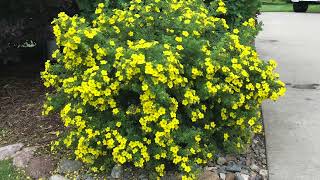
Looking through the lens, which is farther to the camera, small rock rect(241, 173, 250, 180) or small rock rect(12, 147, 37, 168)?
small rock rect(12, 147, 37, 168)

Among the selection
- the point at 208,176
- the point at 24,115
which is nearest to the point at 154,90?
the point at 208,176

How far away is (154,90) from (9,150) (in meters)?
1.42

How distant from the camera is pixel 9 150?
4.20 metres

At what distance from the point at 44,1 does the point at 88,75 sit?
1.58m

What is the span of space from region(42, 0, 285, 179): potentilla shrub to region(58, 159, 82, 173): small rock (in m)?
0.13

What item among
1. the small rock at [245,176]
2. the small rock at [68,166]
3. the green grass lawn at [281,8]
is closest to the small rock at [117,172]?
the small rock at [68,166]

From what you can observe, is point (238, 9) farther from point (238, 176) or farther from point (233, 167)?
point (238, 176)

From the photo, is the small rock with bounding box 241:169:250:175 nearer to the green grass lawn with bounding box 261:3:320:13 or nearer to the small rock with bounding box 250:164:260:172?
the small rock with bounding box 250:164:260:172

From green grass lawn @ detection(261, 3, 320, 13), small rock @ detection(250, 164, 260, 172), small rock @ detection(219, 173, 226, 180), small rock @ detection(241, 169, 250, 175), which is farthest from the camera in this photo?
green grass lawn @ detection(261, 3, 320, 13)

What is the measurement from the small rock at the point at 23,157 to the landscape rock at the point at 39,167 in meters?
0.04

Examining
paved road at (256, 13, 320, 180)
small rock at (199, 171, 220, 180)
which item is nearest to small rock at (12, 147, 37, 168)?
small rock at (199, 171, 220, 180)

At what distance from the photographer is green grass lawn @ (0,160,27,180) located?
3877mm

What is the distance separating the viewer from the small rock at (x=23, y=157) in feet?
13.1

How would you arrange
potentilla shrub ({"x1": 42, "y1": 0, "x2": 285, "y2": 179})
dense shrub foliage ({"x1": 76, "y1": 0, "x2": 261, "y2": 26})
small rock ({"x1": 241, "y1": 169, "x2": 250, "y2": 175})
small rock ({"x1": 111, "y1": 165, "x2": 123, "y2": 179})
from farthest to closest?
dense shrub foliage ({"x1": 76, "y1": 0, "x2": 261, "y2": 26}) → small rock ({"x1": 241, "y1": 169, "x2": 250, "y2": 175}) → small rock ({"x1": 111, "y1": 165, "x2": 123, "y2": 179}) → potentilla shrub ({"x1": 42, "y1": 0, "x2": 285, "y2": 179})
